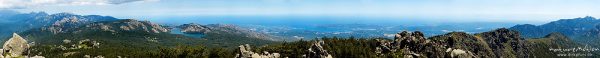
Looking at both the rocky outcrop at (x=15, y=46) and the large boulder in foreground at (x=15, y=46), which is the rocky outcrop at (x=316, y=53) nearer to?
the rocky outcrop at (x=15, y=46)

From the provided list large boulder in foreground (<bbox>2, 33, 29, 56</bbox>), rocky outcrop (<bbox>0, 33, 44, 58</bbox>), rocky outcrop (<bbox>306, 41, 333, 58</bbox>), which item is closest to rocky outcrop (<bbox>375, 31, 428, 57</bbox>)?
rocky outcrop (<bbox>306, 41, 333, 58</bbox>)

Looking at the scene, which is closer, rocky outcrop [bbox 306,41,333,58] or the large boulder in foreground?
the large boulder in foreground

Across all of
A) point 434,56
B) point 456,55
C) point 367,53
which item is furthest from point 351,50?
point 456,55

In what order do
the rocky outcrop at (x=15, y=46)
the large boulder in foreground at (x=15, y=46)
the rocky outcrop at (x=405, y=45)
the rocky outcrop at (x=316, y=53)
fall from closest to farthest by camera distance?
the rocky outcrop at (x=15, y=46) < the large boulder in foreground at (x=15, y=46) < the rocky outcrop at (x=316, y=53) < the rocky outcrop at (x=405, y=45)

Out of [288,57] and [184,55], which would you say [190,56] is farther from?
[288,57]

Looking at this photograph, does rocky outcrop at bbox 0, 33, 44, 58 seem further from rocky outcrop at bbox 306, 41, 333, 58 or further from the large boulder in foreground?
rocky outcrop at bbox 306, 41, 333, 58

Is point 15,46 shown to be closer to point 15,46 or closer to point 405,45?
point 15,46

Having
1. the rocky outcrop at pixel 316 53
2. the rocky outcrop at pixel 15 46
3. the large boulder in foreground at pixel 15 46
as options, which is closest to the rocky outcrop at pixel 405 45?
the rocky outcrop at pixel 316 53

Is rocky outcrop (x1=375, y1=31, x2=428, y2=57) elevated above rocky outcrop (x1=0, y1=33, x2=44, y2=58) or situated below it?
below

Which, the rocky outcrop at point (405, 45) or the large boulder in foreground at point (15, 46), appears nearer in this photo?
the large boulder in foreground at point (15, 46)

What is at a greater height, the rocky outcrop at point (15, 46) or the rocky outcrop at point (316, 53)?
the rocky outcrop at point (15, 46)

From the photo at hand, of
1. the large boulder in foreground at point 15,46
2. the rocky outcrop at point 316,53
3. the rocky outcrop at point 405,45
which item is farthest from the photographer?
the rocky outcrop at point 405,45
